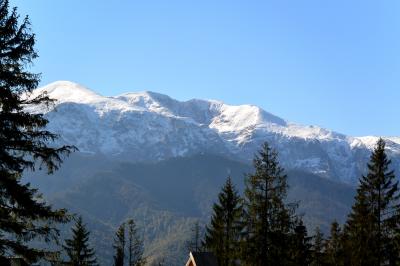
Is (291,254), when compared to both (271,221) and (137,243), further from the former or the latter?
(137,243)

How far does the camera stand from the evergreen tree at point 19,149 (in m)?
17.3

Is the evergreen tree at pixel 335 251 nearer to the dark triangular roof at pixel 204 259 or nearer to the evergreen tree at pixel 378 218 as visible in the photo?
the evergreen tree at pixel 378 218

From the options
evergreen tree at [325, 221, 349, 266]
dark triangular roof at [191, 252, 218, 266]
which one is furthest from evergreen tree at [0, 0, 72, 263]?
dark triangular roof at [191, 252, 218, 266]

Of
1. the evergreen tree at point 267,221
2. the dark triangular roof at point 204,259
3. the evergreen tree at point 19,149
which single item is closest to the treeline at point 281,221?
the evergreen tree at point 267,221

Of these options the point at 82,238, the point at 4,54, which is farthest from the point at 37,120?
the point at 82,238

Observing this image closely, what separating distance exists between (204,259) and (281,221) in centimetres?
3090

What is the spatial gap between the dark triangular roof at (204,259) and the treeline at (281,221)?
29.0ft

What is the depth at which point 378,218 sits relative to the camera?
43312mm

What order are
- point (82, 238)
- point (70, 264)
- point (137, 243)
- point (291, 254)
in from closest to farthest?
point (70, 264)
point (291, 254)
point (82, 238)
point (137, 243)

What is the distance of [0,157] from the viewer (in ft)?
56.5

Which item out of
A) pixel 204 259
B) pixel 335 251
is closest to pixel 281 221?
pixel 335 251

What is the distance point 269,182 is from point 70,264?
20.5 meters

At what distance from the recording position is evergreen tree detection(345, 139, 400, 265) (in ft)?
141

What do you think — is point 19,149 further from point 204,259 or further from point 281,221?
point 204,259
